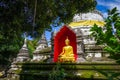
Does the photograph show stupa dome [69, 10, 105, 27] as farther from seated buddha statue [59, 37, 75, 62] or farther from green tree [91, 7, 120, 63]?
green tree [91, 7, 120, 63]

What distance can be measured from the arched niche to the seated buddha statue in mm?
308

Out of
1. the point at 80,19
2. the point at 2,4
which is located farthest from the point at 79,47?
the point at 80,19

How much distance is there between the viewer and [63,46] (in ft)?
50.2

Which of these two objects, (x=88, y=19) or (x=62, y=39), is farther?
(x=88, y=19)

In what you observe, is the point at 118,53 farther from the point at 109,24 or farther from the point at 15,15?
the point at 15,15

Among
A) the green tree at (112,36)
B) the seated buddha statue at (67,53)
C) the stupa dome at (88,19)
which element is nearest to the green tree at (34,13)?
the seated buddha statue at (67,53)

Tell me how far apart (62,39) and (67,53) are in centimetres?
117

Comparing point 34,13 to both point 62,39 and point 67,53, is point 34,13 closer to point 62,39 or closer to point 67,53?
point 67,53

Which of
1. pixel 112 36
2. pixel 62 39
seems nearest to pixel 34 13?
pixel 62 39

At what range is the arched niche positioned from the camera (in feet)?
49.4

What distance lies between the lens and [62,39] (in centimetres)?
1540

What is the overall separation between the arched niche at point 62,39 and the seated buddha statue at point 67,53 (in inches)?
12.1

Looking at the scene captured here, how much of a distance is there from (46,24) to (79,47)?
13.8ft

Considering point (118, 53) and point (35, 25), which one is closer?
point (118, 53)
